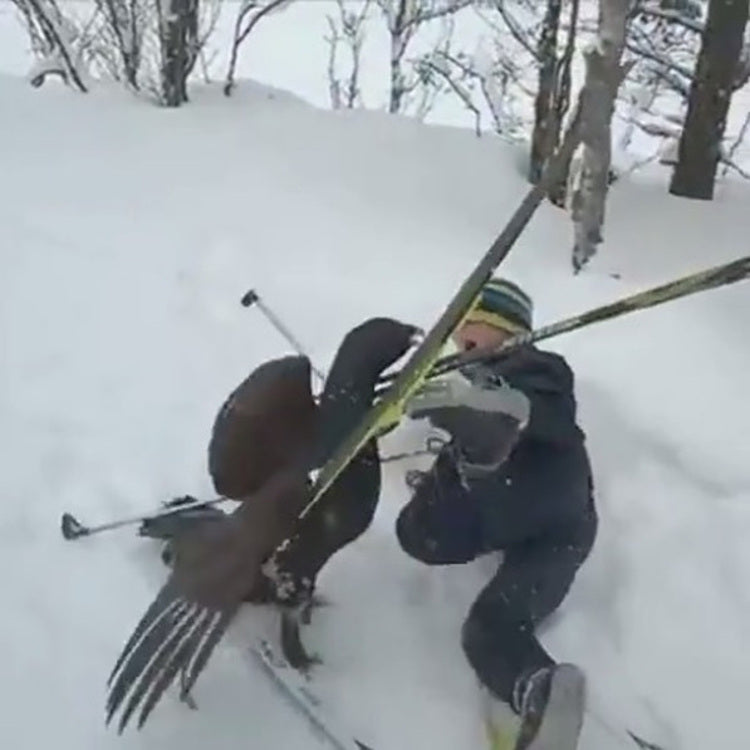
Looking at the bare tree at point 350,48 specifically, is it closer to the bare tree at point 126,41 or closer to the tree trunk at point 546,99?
the bare tree at point 126,41

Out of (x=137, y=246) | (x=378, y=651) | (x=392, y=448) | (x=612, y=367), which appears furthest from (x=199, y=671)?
(x=137, y=246)

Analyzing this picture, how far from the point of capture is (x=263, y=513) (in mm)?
2936

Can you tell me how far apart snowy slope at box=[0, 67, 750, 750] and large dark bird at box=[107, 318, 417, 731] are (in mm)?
178

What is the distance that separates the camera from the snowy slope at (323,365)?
3.10 metres

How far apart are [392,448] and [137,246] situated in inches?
55.1

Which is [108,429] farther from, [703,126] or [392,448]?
[703,126]

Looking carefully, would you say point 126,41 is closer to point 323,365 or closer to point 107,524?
point 323,365

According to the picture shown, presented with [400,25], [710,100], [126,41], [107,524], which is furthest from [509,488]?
[400,25]

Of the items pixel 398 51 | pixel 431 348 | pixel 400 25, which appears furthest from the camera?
pixel 398 51

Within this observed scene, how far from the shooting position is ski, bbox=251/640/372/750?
294cm

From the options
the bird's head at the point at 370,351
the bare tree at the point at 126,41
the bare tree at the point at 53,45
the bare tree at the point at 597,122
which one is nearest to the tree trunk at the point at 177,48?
the bare tree at the point at 126,41

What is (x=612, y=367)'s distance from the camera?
4.08 m

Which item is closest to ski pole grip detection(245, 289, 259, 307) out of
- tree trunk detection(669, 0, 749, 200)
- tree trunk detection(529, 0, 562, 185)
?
tree trunk detection(529, 0, 562, 185)

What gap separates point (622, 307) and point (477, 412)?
419mm
